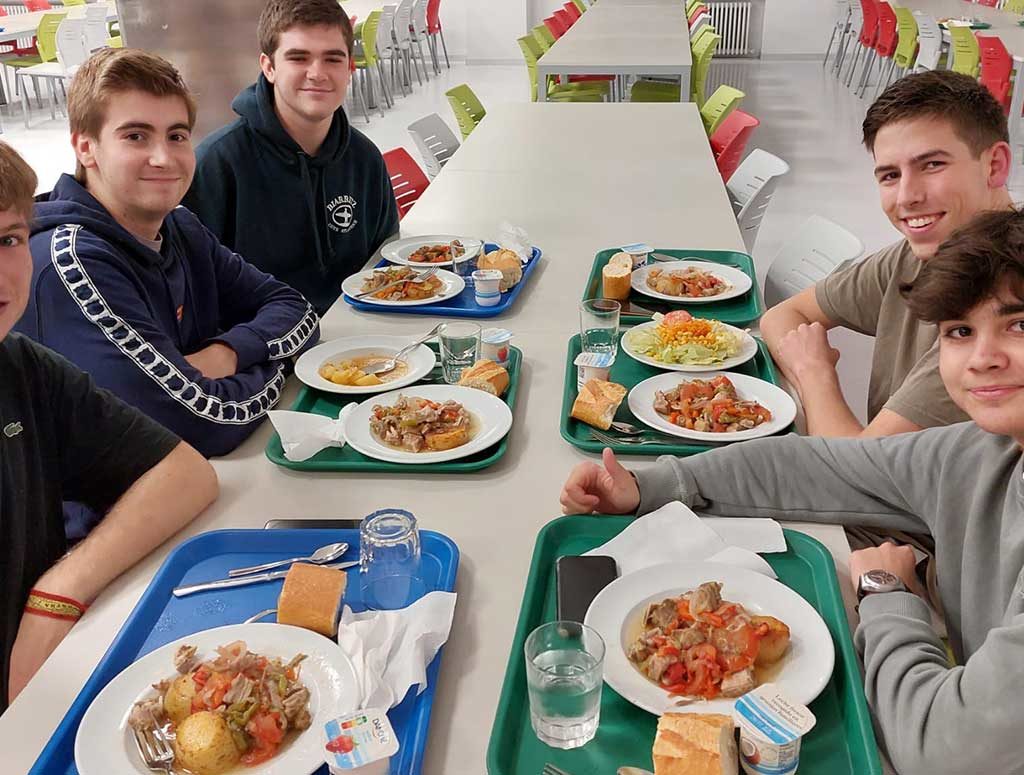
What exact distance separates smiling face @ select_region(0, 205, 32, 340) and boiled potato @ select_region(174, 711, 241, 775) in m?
0.72

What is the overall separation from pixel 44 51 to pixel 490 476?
906 cm

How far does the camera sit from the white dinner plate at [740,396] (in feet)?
5.45

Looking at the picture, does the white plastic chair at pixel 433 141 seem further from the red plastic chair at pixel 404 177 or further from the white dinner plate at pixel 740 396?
the white dinner plate at pixel 740 396

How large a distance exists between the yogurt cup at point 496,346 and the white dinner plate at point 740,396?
0.29 meters

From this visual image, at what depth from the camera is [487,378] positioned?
181 cm

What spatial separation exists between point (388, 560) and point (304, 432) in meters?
0.46

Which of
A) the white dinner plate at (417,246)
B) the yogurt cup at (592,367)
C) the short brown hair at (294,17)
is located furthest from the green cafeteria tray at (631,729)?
the short brown hair at (294,17)

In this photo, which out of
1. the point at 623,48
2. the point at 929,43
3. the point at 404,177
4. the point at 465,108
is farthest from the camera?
the point at 929,43

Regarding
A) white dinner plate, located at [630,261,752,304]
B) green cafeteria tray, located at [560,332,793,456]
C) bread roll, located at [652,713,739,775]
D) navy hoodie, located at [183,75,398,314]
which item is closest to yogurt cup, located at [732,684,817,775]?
bread roll, located at [652,713,739,775]

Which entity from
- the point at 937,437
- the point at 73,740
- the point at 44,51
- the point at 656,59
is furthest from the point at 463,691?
the point at 44,51

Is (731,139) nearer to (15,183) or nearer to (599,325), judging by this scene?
(599,325)

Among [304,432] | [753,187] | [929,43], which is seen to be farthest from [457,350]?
[929,43]

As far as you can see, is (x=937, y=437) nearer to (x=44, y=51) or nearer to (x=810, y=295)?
(x=810, y=295)

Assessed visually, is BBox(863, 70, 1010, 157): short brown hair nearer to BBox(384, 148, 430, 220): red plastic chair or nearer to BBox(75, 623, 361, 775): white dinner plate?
BBox(75, 623, 361, 775): white dinner plate
